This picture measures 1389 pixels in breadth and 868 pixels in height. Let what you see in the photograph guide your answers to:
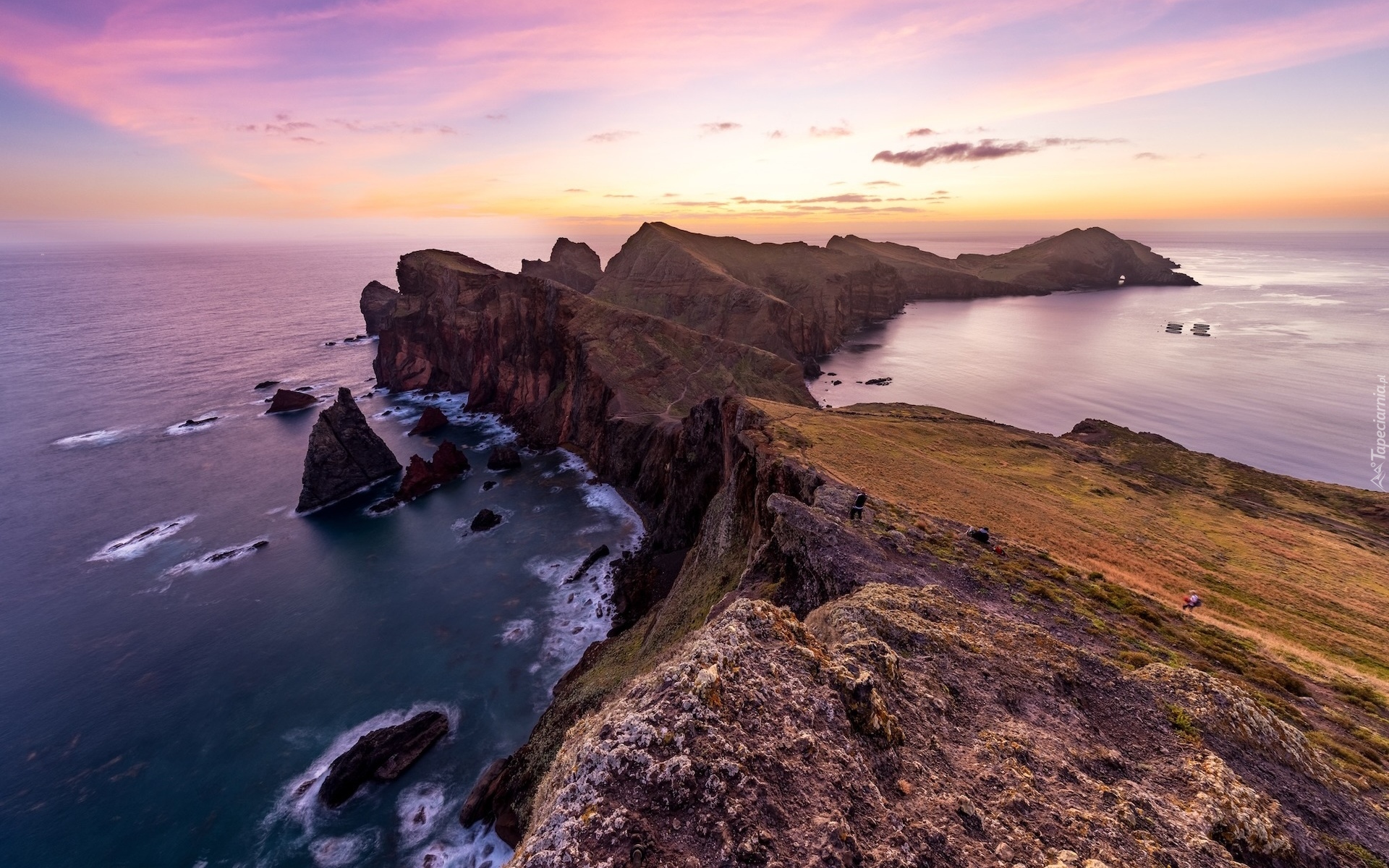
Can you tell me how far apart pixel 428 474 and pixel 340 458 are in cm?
1097

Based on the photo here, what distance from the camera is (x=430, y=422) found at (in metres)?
89.7

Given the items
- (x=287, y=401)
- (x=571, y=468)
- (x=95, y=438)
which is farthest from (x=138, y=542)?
(x=571, y=468)

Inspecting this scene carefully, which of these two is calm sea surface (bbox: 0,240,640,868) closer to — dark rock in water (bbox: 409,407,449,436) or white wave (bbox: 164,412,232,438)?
white wave (bbox: 164,412,232,438)

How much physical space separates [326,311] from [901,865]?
9530 inches

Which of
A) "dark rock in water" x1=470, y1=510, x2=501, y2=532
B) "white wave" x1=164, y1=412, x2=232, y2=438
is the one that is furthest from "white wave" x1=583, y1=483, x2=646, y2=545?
"white wave" x1=164, y1=412, x2=232, y2=438

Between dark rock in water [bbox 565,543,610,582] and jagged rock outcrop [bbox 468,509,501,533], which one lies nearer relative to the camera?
dark rock in water [bbox 565,543,610,582]

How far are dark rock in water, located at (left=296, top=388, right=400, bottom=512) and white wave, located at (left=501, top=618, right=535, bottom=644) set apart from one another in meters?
37.4

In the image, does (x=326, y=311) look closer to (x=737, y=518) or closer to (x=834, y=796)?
(x=737, y=518)

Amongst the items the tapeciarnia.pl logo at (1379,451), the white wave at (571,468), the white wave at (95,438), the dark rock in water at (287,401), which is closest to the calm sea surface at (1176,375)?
the tapeciarnia.pl logo at (1379,451)

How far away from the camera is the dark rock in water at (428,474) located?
6756 cm

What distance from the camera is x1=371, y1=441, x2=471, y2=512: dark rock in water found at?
67.6m

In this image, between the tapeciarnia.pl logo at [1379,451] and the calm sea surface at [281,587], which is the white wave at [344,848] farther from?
the tapeciarnia.pl logo at [1379,451]

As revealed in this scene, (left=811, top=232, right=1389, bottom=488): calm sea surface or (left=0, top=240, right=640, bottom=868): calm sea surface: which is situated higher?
(left=811, top=232, right=1389, bottom=488): calm sea surface

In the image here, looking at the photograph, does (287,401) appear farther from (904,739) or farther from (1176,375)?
(1176,375)
